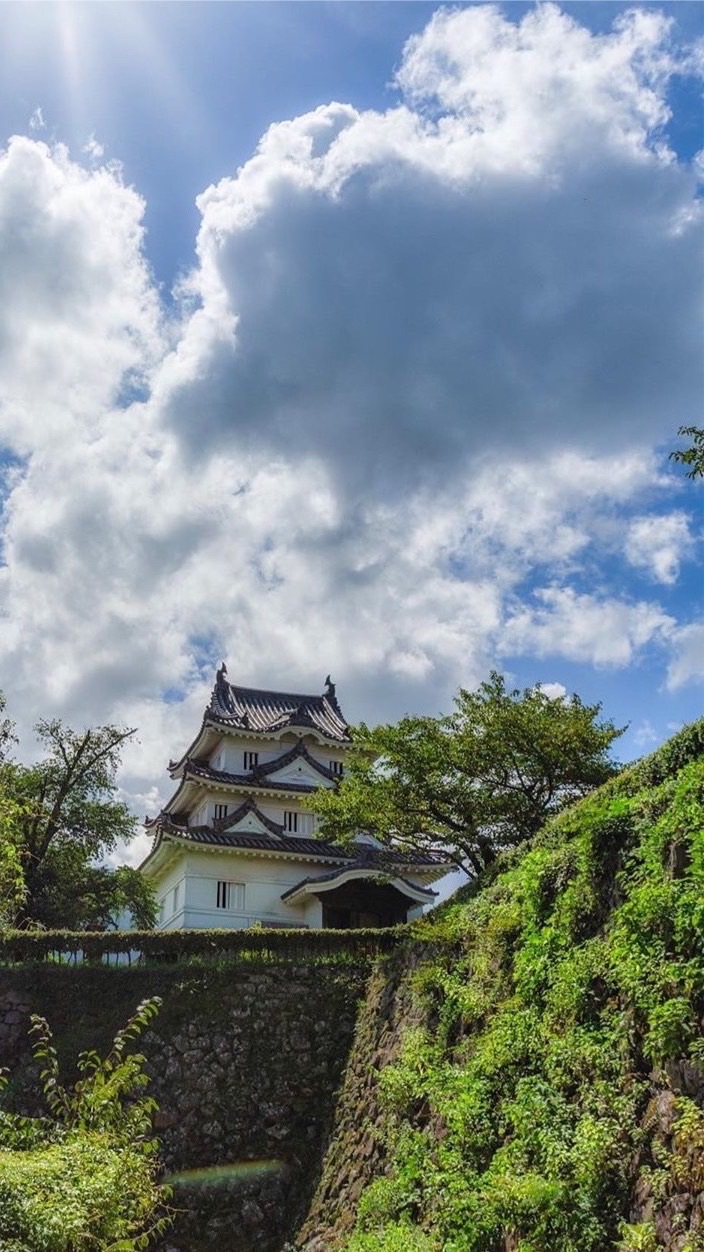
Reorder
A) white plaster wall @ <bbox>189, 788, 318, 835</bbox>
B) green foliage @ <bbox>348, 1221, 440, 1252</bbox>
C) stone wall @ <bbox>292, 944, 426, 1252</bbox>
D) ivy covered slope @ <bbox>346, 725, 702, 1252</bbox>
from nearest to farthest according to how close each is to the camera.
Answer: ivy covered slope @ <bbox>346, 725, 702, 1252</bbox> → green foliage @ <bbox>348, 1221, 440, 1252</bbox> → stone wall @ <bbox>292, 944, 426, 1252</bbox> → white plaster wall @ <bbox>189, 788, 318, 835</bbox>

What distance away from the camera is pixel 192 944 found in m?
20.5

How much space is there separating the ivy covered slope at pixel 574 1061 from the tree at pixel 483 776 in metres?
6.77

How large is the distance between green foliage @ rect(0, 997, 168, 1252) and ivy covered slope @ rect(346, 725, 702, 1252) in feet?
10.8

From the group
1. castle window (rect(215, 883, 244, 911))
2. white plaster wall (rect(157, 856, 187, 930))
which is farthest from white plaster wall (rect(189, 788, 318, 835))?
castle window (rect(215, 883, 244, 911))

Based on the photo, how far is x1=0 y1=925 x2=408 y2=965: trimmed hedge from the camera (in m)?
20.2

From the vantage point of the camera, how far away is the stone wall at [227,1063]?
1547 cm

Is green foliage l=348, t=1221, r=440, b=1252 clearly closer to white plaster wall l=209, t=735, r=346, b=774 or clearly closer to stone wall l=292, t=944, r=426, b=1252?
stone wall l=292, t=944, r=426, b=1252

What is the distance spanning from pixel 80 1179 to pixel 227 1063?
10376 millimetres

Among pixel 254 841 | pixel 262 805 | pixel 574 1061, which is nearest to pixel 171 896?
pixel 254 841

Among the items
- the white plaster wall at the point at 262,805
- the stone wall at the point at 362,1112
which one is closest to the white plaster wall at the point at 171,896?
the white plaster wall at the point at 262,805

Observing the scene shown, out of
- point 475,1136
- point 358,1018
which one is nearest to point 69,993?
point 358,1018

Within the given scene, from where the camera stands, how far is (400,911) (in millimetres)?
30938

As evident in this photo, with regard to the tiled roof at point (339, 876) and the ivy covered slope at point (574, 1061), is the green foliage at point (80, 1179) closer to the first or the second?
the ivy covered slope at point (574, 1061)

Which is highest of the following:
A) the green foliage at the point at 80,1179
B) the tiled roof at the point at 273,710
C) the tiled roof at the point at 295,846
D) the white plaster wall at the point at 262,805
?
the tiled roof at the point at 273,710
